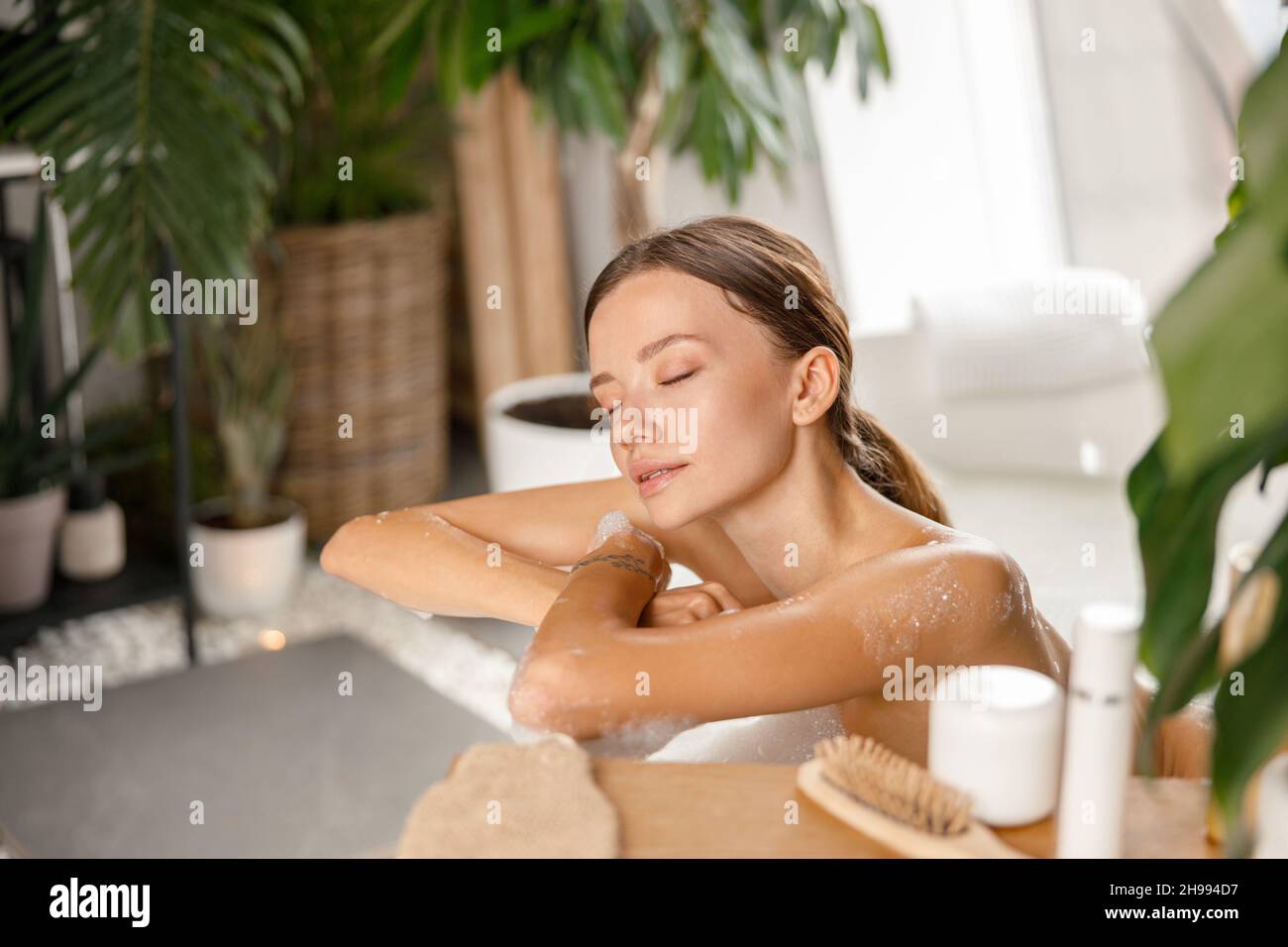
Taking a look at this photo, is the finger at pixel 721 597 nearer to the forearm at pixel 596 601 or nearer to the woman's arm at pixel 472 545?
the forearm at pixel 596 601

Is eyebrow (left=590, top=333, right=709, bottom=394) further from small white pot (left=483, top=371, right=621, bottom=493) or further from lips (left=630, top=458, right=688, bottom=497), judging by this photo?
small white pot (left=483, top=371, right=621, bottom=493)

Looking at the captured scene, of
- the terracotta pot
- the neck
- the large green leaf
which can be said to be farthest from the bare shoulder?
the terracotta pot

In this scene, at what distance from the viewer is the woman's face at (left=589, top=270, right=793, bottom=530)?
1149 millimetres

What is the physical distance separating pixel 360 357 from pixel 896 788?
2.58 meters

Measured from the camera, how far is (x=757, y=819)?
2.86 ft

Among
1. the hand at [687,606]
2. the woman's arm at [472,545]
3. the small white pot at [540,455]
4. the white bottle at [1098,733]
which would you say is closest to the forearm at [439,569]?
the woman's arm at [472,545]

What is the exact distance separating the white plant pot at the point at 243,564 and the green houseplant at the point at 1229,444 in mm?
2470

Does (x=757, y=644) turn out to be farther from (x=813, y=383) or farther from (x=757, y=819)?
(x=813, y=383)

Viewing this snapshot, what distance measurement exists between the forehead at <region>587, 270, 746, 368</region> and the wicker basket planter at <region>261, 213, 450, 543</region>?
206 cm

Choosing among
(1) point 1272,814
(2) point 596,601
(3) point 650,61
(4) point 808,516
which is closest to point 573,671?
(2) point 596,601

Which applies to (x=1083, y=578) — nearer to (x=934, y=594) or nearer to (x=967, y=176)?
(x=934, y=594)

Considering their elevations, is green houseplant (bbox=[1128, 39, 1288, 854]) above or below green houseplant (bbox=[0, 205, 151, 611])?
below
